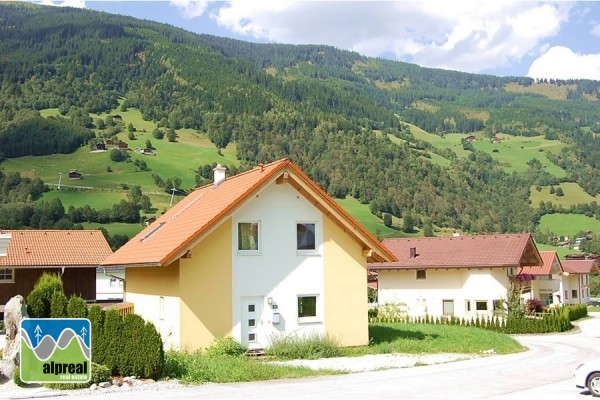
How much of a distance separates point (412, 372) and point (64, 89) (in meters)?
188

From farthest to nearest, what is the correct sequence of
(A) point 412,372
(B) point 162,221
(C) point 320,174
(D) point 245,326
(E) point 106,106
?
(E) point 106,106, (C) point 320,174, (B) point 162,221, (D) point 245,326, (A) point 412,372

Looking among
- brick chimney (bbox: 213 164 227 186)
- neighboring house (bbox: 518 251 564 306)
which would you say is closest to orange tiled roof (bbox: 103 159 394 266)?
brick chimney (bbox: 213 164 227 186)

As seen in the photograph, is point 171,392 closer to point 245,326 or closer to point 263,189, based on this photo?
point 245,326

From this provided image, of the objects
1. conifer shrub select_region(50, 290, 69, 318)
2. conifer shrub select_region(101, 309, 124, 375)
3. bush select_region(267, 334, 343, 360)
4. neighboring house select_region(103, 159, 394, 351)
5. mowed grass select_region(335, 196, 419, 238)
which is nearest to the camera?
conifer shrub select_region(101, 309, 124, 375)

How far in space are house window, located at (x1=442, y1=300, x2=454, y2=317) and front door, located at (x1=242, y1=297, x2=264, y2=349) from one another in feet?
87.7

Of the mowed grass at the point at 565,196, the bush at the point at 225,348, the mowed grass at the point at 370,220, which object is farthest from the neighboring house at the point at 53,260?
the mowed grass at the point at 565,196

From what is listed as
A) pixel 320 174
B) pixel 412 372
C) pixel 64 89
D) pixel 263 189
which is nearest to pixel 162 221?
pixel 263 189

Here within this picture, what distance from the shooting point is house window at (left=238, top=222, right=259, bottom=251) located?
85.3ft

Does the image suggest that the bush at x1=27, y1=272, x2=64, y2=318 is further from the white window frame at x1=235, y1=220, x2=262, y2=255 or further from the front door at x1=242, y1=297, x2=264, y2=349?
the front door at x1=242, y1=297, x2=264, y2=349

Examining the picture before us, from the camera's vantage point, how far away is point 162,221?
33.0m

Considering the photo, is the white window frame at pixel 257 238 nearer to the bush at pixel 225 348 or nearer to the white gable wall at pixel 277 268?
the white gable wall at pixel 277 268

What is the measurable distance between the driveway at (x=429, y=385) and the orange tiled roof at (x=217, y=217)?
6037mm

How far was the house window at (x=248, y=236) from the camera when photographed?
25984mm

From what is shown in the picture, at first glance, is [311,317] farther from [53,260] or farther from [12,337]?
[53,260]
